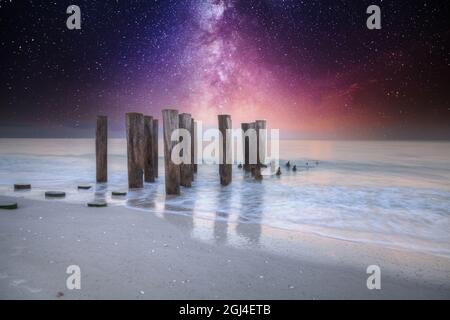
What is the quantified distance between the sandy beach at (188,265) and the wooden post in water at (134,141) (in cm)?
336

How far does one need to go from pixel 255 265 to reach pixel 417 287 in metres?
1.42

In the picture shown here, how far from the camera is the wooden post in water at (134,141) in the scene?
771cm

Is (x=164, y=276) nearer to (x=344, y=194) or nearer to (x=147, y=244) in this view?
(x=147, y=244)

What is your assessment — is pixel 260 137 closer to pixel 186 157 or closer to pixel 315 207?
pixel 186 157

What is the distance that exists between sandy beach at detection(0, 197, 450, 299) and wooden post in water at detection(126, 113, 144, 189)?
3.36 metres

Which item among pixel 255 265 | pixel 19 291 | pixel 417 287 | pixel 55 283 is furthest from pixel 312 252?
pixel 19 291

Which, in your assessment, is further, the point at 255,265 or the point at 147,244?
the point at 147,244

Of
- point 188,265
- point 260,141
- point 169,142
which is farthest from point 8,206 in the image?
point 260,141

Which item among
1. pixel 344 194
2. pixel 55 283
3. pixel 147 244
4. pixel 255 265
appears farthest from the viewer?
pixel 344 194

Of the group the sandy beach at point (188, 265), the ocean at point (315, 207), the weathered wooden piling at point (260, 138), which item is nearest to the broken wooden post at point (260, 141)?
the weathered wooden piling at point (260, 138)

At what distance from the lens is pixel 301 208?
6750 millimetres

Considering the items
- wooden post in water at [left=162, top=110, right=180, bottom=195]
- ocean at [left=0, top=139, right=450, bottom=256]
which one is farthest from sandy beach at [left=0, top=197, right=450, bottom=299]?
wooden post in water at [left=162, top=110, right=180, bottom=195]
